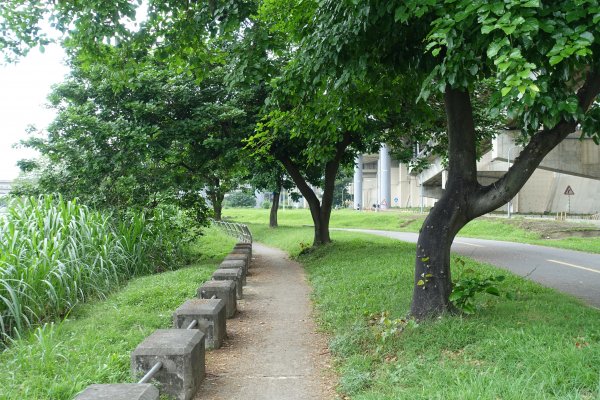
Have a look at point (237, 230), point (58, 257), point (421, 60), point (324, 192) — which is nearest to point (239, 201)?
point (237, 230)

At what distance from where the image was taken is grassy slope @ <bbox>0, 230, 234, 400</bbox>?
463 centimetres

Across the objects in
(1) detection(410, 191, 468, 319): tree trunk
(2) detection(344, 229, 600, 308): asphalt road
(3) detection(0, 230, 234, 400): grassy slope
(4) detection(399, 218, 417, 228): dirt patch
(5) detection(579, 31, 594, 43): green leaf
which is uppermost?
(5) detection(579, 31, 594, 43): green leaf

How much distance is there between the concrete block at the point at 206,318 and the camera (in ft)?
20.8

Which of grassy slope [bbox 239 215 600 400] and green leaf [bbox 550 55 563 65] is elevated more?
green leaf [bbox 550 55 563 65]

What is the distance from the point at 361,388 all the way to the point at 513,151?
25320 mm

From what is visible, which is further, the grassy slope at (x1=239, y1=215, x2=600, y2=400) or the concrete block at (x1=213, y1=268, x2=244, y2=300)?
the concrete block at (x1=213, y1=268, x2=244, y2=300)

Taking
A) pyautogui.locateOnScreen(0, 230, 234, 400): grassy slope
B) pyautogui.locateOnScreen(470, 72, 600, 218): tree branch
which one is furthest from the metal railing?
pyautogui.locateOnScreen(470, 72, 600, 218): tree branch

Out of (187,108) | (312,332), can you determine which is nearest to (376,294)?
(312,332)

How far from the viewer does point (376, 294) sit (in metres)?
8.67

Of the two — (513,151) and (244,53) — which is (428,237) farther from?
(513,151)

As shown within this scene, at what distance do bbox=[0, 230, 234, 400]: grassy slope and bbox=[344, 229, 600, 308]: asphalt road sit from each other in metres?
6.60

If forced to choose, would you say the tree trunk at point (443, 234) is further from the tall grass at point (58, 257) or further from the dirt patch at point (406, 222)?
the dirt patch at point (406, 222)

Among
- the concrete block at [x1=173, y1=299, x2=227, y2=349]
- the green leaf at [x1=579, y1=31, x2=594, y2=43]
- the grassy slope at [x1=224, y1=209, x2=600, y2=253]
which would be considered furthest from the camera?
the grassy slope at [x1=224, y1=209, x2=600, y2=253]

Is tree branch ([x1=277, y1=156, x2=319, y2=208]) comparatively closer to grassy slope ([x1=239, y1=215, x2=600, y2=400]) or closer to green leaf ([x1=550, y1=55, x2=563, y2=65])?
grassy slope ([x1=239, y1=215, x2=600, y2=400])
